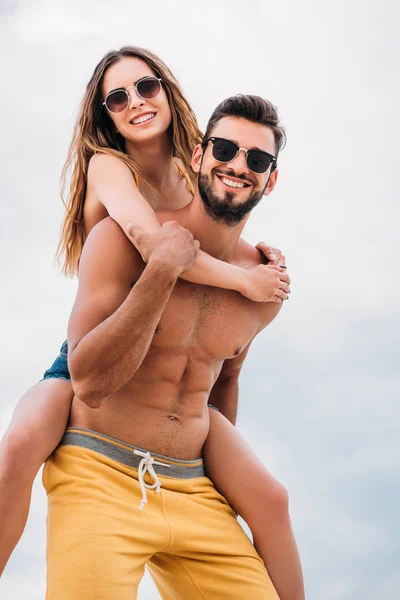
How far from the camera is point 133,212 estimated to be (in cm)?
397

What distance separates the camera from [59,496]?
378 cm

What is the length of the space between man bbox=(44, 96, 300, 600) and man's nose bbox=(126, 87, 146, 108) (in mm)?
575

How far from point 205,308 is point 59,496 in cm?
110

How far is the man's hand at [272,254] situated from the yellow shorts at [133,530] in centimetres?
113

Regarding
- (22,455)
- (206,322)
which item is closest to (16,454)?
(22,455)

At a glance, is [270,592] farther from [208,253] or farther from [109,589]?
[208,253]

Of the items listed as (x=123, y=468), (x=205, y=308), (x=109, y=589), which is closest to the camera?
(x=109, y=589)

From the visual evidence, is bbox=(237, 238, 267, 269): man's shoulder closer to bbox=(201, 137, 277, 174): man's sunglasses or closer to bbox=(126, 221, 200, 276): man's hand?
bbox=(201, 137, 277, 174): man's sunglasses

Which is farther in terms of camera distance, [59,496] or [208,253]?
[208,253]

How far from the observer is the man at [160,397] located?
3.57 metres

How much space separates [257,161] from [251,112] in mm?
263

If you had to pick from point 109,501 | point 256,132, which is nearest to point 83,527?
point 109,501

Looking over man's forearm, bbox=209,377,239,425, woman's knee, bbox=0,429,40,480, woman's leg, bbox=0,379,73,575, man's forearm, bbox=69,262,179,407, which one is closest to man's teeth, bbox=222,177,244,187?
man's forearm, bbox=69,262,179,407

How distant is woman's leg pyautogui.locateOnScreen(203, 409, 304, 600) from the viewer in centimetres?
414
